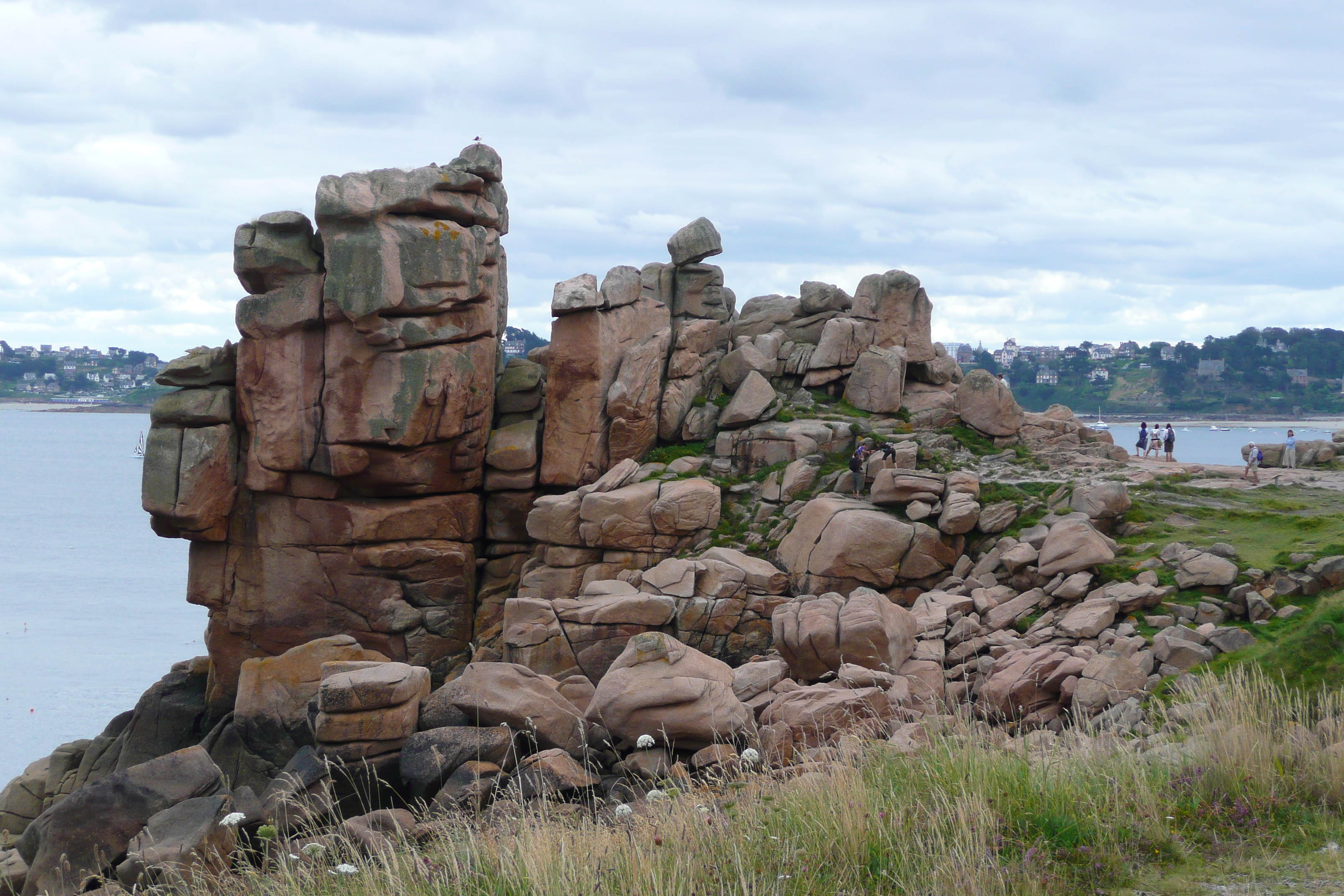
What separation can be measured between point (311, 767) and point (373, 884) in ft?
27.8

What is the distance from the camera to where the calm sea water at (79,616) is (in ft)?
130

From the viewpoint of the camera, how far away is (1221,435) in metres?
81.9

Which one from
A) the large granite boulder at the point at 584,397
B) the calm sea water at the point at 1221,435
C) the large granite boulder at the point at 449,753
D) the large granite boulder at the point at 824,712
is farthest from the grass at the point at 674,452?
the calm sea water at the point at 1221,435

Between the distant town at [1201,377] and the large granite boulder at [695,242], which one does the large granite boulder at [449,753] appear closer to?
the large granite boulder at [695,242]

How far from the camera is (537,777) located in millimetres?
13836

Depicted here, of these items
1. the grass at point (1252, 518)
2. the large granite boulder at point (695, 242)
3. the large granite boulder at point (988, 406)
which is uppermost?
the large granite boulder at point (695, 242)

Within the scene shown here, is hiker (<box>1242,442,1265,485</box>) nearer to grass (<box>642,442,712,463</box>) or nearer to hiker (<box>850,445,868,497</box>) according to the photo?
hiker (<box>850,445,868,497</box>)

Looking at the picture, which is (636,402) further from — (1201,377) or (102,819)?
(1201,377)

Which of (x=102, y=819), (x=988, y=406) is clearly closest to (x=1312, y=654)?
(x=102, y=819)

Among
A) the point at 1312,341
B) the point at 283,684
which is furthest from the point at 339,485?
the point at 1312,341

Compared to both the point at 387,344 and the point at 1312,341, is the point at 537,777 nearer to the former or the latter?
the point at 387,344

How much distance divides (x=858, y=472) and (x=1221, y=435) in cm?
6861

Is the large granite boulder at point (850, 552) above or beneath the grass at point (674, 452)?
beneath

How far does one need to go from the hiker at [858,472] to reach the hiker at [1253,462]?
861cm
